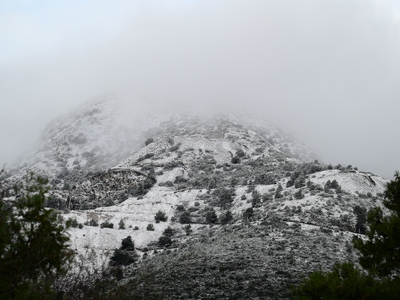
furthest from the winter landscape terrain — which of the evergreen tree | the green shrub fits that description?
the evergreen tree

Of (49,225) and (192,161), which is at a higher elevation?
(49,225)

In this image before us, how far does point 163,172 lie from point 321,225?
1143 inches

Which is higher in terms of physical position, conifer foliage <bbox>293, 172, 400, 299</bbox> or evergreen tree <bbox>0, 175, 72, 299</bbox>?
evergreen tree <bbox>0, 175, 72, 299</bbox>

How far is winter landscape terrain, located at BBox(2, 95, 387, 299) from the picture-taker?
2252 centimetres

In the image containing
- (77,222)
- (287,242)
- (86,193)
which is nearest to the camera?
(287,242)

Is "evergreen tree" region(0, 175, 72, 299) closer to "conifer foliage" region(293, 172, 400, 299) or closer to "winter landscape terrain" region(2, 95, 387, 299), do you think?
"winter landscape terrain" region(2, 95, 387, 299)

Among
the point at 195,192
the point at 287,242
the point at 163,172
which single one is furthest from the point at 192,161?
the point at 287,242

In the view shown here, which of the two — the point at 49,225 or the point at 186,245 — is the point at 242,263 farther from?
the point at 49,225

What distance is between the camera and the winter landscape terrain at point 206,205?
2252 centimetres

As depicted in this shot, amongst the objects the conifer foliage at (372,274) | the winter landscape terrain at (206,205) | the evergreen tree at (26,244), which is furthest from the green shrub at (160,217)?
the evergreen tree at (26,244)

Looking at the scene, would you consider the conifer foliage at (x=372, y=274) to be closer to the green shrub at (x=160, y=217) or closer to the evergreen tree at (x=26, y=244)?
the evergreen tree at (x=26, y=244)

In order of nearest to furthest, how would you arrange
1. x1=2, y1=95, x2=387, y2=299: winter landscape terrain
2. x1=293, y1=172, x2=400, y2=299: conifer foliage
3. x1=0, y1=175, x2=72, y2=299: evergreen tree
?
x1=0, y1=175, x2=72, y2=299: evergreen tree < x1=293, y1=172, x2=400, y2=299: conifer foliage < x1=2, y1=95, x2=387, y2=299: winter landscape terrain

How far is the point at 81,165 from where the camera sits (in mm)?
72750

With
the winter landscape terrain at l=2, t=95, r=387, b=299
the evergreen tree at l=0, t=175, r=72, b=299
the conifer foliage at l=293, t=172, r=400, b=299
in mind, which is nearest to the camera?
the evergreen tree at l=0, t=175, r=72, b=299
